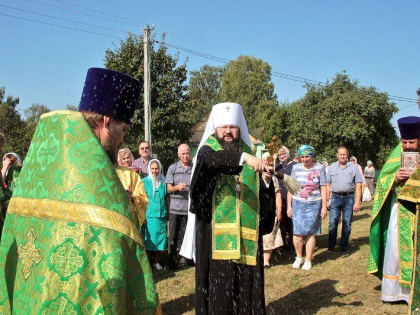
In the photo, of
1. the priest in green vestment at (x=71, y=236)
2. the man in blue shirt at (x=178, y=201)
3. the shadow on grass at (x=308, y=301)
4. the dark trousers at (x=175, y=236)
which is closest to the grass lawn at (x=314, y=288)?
the shadow on grass at (x=308, y=301)

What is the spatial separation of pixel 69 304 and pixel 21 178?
60 cm

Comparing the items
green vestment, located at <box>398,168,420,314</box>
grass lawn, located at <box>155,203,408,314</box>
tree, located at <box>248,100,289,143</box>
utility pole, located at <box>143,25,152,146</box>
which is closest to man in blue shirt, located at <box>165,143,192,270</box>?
Result: grass lawn, located at <box>155,203,408,314</box>

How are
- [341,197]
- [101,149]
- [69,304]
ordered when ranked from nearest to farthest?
[69,304] < [101,149] < [341,197]

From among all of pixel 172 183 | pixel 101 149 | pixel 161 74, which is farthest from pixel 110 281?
pixel 161 74

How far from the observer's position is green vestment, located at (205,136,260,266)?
13.4 ft

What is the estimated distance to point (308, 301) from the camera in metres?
5.85

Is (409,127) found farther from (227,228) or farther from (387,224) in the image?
(227,228)

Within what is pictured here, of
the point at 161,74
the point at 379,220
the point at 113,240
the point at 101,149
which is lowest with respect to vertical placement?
the point at 379,220

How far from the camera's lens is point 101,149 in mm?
1787

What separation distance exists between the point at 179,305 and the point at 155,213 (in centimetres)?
213

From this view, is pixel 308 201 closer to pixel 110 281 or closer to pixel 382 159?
pixel 110 281

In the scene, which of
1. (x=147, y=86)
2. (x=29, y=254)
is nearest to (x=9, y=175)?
(x=29, y=254)

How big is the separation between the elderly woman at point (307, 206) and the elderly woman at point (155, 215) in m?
2.29

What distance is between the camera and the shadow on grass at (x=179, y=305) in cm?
550
